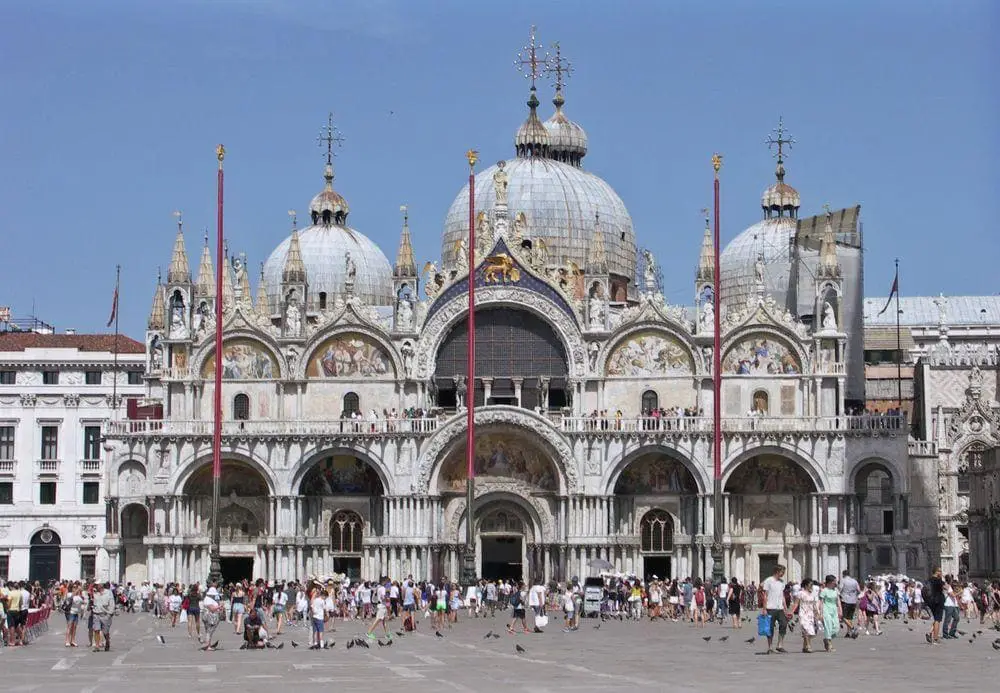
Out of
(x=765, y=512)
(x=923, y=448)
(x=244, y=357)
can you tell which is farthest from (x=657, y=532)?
(x=244, y=357)

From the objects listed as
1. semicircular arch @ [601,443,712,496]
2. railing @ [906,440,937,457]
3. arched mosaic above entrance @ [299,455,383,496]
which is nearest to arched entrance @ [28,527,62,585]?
arched mosaic above entrance @ [299,455,383,496]

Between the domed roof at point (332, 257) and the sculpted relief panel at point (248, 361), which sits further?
the domed roof at point (332, 257)

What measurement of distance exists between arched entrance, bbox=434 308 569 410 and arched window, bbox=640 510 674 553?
243 inches

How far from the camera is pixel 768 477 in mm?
91188

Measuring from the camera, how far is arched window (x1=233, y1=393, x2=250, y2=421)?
9362 cm

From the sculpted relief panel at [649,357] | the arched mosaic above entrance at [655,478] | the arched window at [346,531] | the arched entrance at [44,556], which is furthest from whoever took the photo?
the arched entrance at [44,556]

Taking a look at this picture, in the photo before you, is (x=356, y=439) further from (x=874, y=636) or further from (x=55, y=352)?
(x=874, y=636)

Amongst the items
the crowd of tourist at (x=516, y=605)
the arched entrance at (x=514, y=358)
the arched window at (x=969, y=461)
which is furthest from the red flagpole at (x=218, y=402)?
the arched window at (x=969, y=461)

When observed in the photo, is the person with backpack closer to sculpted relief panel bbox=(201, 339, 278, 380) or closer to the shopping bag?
the shopping bag

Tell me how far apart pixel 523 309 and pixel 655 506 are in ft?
32.9

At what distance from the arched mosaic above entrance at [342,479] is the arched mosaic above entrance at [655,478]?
10566 mm

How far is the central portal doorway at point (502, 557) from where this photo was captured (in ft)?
305

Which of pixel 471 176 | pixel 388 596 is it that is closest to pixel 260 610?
pixel 388 596

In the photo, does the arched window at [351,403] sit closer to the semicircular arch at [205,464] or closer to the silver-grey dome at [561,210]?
the semicircular arch at [205,464]
